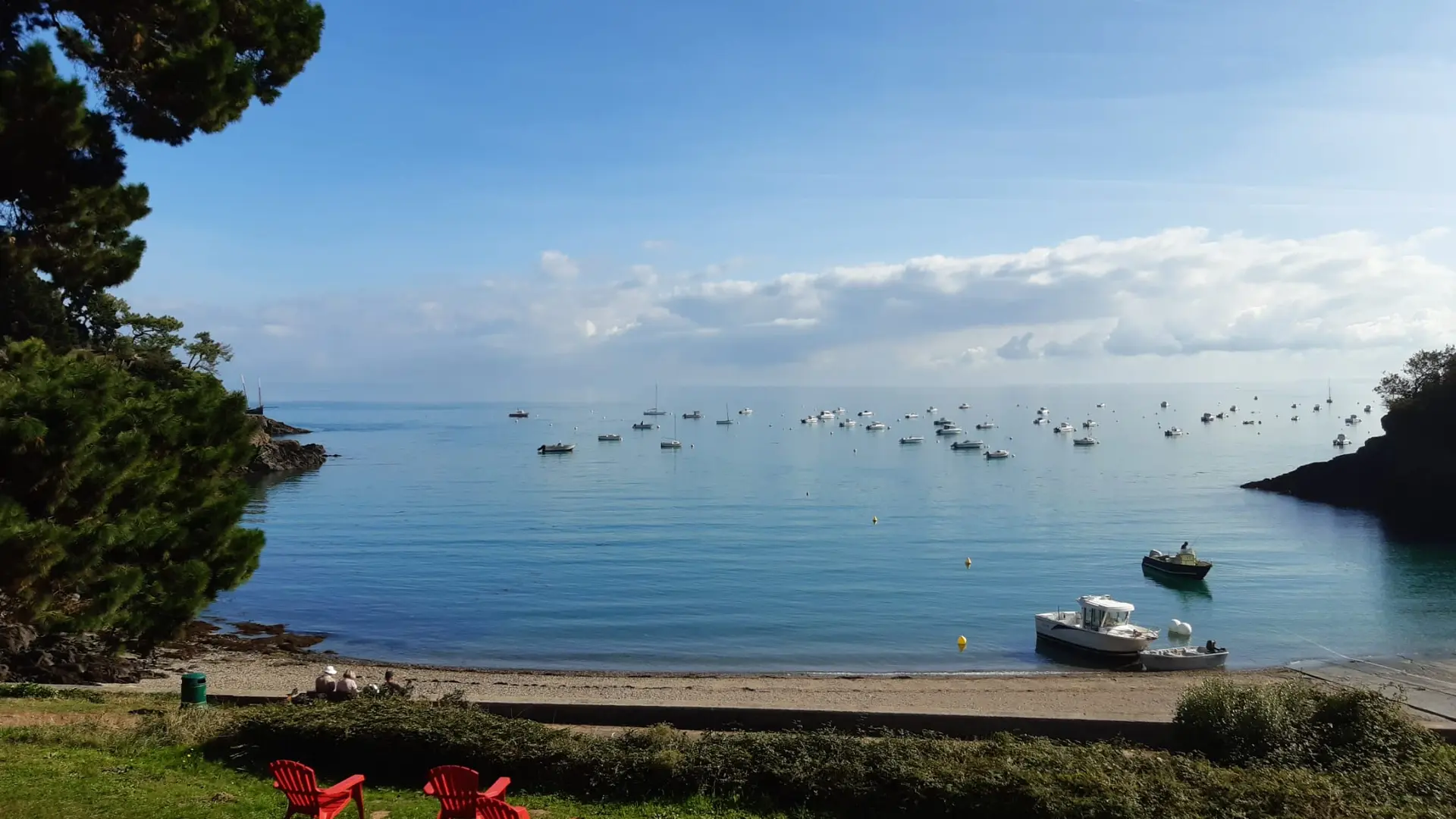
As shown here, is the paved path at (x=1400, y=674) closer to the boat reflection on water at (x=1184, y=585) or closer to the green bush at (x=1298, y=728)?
the boat reflection on water at (x=1184, y=585)

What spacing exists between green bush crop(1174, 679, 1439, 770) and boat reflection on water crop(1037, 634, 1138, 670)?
18.2 meters

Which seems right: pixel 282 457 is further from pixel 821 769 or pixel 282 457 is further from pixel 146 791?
pixel 821 769

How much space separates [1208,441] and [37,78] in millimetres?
169853

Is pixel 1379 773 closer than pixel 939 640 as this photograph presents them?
Yes

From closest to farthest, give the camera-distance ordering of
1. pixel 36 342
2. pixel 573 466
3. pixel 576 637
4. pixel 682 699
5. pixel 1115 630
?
1. pixel 36 342
2. pixel 682 699
3. pixel 1115 630
4. pixel 576 637
5. pixel 573 466

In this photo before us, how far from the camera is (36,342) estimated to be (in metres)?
13.6

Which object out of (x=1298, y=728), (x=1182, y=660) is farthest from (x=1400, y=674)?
(x=1298, y=728)

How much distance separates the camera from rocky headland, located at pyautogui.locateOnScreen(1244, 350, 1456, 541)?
70.0 metres

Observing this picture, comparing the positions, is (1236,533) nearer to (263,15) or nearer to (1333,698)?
(1333,698)

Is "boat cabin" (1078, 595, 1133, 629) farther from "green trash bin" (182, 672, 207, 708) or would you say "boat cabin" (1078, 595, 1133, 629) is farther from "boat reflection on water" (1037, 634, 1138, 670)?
"green trash bin" (182, 672, 207, 708)

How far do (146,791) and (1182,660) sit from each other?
3118cm

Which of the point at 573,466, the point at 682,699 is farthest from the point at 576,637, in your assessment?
the point at 573,466

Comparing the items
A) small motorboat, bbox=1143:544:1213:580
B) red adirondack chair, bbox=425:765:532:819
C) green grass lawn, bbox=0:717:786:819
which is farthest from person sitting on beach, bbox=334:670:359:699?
small motorboat, bbox=1143:544:1213:580

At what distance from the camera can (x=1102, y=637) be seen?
33625 millimetres
